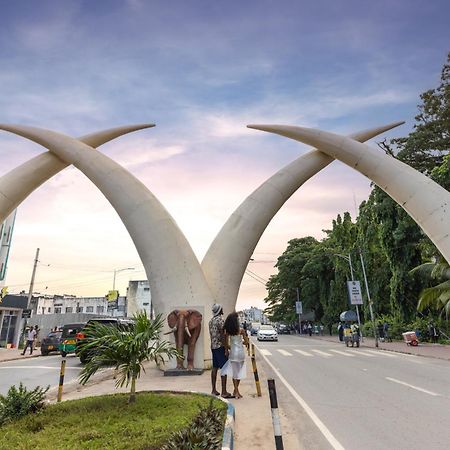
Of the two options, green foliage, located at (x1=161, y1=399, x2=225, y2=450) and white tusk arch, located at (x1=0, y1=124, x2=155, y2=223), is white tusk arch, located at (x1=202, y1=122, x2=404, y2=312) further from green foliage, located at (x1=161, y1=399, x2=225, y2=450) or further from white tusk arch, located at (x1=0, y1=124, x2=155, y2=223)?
green foliage, located at (x1=161, y1=399, x2=225, y2=450)

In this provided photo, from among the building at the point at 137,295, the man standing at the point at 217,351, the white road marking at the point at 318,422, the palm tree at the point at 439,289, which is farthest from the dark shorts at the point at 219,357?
the building at the point at 137,295

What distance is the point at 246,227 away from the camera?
52.5ft

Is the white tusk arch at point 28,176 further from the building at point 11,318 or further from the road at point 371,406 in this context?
the building at point 11,318

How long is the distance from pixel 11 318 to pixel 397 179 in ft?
106

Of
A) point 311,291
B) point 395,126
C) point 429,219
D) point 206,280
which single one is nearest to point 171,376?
point 206,280

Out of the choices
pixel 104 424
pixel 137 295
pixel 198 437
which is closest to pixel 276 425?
pixel 198 437

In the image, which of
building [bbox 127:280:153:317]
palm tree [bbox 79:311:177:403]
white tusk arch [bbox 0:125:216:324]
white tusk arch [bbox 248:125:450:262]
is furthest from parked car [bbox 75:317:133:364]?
building [bbox 127:280:153:317]

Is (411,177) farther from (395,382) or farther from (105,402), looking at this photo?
(105,402)

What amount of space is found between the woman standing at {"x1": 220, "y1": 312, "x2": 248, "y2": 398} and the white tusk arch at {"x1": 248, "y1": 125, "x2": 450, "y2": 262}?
9814 millimetres

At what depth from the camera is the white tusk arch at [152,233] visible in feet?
45.1

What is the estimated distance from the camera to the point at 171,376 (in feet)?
38.1

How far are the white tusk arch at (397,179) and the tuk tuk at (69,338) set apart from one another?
598 inches

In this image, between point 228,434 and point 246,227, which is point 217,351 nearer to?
point 228,434

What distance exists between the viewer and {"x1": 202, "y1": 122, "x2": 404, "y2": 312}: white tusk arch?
1497 cm
